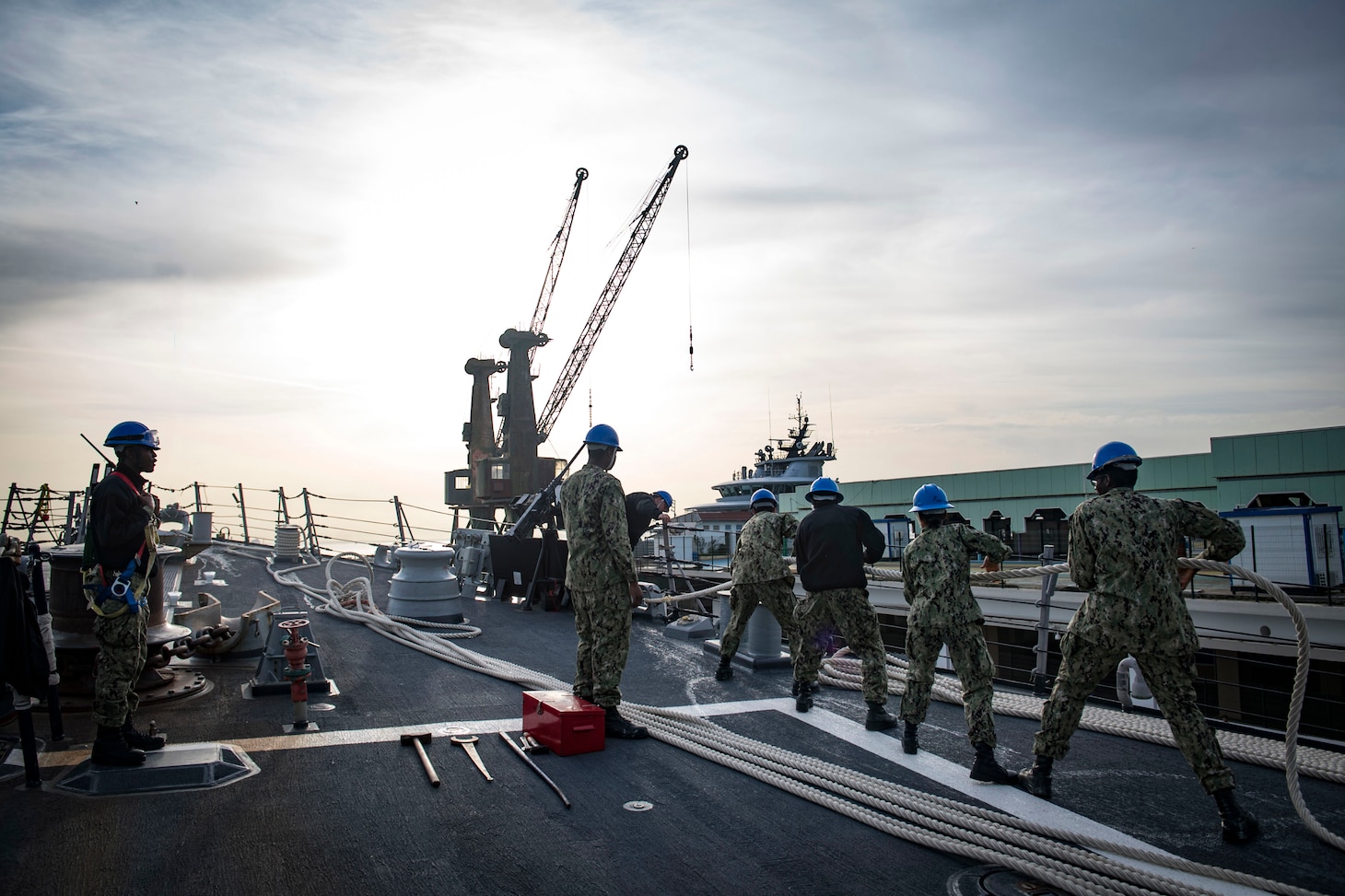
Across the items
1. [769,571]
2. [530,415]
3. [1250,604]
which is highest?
[530,415]

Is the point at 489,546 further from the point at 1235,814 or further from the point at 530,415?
the point at 530,415

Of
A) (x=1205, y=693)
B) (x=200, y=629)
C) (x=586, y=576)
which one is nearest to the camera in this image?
(x=586, y=576)

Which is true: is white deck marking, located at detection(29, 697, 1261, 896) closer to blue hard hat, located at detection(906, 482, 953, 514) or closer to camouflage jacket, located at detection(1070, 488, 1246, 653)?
camouflage jacket, located at detection(1070, 488, 1246, 653)

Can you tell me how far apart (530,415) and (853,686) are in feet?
174

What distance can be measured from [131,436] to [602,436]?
259 centimetres

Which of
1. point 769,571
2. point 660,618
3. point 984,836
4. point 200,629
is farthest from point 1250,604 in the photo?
point 200,629

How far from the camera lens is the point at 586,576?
523 centimetres

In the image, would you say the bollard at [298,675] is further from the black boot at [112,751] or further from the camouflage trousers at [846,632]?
the camouflage trousers at [846,632]

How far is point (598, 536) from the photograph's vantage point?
5.25 m

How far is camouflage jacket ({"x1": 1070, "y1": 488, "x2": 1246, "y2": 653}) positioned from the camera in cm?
366

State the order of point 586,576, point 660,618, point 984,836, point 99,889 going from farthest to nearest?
point 660,618 → point 586,576 → point 984,836 → point 99,889

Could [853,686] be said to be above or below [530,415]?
below

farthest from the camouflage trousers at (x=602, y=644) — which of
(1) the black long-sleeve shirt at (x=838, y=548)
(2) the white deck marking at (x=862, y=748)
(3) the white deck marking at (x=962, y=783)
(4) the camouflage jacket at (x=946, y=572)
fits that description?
(4) the camouflage jacket at (x=946, y=572)

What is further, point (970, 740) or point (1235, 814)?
point (970, 740)
